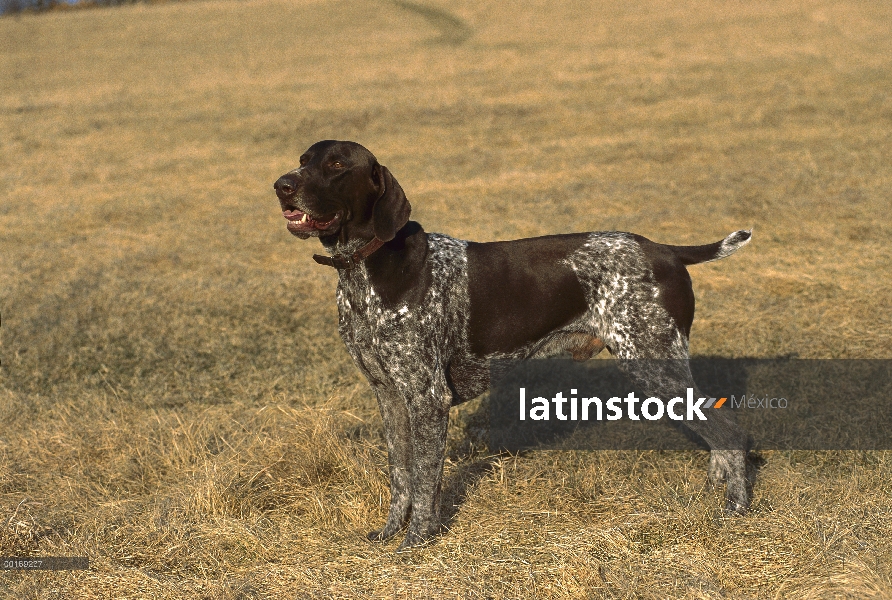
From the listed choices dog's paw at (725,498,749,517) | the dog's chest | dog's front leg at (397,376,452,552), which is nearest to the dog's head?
the dog's chest

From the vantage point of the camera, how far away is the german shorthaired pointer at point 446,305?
514 cm

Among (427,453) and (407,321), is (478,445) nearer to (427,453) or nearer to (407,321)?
(427,453)

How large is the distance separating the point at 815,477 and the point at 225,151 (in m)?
15.4

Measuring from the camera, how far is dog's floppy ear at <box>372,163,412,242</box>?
5109 millimetres

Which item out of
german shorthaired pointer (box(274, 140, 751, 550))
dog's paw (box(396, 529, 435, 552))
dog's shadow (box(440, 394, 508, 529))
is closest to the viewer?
german shorthaired pointer (box(274, 140, 751, 550))

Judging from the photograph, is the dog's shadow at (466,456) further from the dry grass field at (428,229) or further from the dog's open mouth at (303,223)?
the dog's open mouth at (303,223)

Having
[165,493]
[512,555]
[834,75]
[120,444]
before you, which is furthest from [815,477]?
[834,75]

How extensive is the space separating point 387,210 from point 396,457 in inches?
60.3

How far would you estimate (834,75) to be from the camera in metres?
21.3

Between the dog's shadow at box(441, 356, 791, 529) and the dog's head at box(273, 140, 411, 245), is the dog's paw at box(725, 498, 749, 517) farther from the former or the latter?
the dog's head at box(273, 140, 411, 245)

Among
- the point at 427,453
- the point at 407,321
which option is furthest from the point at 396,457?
the point at 407,321

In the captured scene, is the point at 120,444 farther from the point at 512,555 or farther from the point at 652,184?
the point at 652,184

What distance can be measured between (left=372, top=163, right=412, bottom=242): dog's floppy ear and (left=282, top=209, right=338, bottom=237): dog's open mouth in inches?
9.9

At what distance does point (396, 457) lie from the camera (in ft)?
18.8
